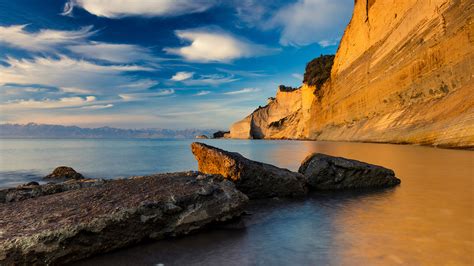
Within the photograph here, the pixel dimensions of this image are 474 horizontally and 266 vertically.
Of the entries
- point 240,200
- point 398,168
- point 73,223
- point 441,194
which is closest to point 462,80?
point 398,168

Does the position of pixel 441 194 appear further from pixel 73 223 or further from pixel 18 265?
pixel 18 265

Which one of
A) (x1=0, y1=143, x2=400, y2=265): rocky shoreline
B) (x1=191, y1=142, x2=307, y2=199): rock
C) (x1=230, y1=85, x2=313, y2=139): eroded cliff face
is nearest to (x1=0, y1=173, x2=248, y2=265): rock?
(x1=0, y1=143, x2=400, y2=265): rocky shoreline

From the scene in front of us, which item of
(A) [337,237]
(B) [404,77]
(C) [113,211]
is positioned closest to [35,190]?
(C) [113,211]

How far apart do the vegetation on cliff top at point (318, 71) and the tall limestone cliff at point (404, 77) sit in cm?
364

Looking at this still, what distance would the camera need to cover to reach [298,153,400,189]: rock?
8336 millimetres

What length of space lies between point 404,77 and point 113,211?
29.2 m

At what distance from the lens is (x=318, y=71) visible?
209ft

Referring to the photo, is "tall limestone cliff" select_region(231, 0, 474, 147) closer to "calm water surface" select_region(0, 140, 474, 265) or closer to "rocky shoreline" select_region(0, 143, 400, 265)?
"calm water surface" select_region(0, 140, 474, 265)

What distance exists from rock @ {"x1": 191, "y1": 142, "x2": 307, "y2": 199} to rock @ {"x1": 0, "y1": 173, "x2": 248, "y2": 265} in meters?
1.36

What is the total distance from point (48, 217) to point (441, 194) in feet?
23.8

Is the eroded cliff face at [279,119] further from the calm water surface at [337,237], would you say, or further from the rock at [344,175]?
the calm water surface at [337,237]

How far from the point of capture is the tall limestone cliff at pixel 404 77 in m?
19.5

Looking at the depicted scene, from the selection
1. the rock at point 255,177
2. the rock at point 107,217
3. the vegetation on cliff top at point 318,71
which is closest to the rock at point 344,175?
the rock at point 255,177

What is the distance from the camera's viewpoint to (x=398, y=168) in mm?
11828
